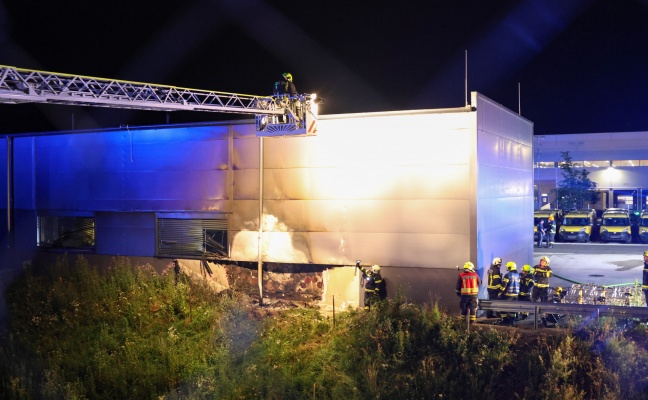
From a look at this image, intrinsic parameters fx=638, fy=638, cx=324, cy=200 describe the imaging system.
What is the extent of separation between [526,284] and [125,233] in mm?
10571

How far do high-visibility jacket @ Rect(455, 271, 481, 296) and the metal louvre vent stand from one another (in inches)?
248

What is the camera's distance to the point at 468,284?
12641mm

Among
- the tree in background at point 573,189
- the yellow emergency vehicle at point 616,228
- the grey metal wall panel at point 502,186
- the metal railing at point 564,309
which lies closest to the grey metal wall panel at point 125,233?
the grey metal wall panel at point 502,186

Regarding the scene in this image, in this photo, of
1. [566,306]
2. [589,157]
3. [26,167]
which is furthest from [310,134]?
[589,157]

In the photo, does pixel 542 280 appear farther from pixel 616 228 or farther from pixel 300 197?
pixel 616 228

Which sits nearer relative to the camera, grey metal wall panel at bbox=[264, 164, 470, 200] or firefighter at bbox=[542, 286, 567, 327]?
firefighter at bbox=[542, 286, 567, 327]

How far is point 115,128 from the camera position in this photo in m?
17.4

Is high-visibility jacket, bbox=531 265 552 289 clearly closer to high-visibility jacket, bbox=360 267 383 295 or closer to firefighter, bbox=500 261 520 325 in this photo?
firefighter, bbox=500 261 520 325

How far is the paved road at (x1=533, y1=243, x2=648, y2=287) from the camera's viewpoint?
65.2 feet

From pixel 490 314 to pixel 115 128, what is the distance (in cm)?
1090

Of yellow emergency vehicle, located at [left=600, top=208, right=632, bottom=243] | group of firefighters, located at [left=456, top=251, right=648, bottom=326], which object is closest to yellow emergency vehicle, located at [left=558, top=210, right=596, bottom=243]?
yellow emergency vehicle, located at [left=600, top=208, right=632, bottom=243]

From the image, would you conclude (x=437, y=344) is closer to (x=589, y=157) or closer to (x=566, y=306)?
(x=566, y=306)

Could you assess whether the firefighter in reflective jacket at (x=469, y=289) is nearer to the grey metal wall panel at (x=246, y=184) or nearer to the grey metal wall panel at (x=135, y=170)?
the grey metal wall panel at (x=246, y=184)

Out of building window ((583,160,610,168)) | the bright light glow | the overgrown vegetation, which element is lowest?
the overgrown vegetation
